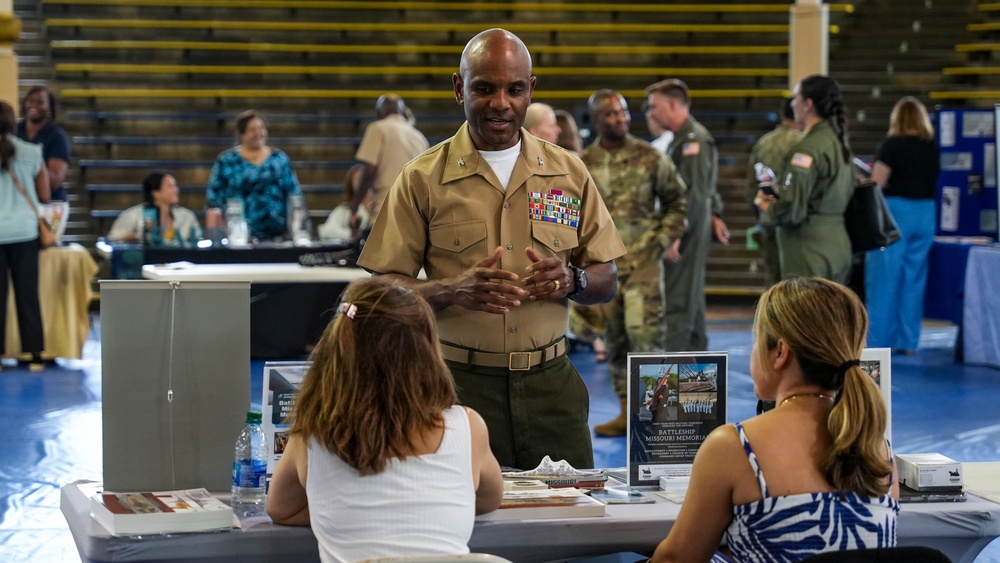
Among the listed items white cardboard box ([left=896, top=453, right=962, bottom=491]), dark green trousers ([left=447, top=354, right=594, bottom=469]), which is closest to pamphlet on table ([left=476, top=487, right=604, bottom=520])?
dark green trousers ([left=447, top=354, right=594, bottom=469])

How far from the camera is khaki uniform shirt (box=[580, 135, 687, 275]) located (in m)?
4.98

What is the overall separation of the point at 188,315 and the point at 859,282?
19.2 feet

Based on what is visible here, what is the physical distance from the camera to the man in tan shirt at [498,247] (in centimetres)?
247

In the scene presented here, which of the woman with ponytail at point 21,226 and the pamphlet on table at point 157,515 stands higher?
the woman with ponytail at point 21,226

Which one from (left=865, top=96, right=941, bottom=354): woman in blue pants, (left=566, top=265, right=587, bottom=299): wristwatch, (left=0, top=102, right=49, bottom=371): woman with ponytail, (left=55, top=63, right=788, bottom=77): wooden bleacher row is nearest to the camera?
(left=566, top=265, right=587, bottom=299): wristwatch

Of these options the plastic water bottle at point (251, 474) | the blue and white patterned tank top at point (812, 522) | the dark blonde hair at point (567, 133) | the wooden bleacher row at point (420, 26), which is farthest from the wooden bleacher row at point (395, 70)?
the blue and white patterned tank top at point (812, 522)

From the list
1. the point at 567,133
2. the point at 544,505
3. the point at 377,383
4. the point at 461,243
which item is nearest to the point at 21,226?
the point at 567,133

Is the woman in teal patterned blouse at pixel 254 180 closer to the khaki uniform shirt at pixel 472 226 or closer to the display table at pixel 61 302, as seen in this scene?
the display table at pixel 61 302

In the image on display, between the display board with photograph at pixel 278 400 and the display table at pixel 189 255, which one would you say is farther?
the display table at pixel 189 255

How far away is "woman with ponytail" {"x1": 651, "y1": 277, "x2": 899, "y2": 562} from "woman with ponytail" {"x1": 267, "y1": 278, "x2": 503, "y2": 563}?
384 mm

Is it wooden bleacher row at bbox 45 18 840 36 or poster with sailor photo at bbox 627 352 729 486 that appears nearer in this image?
poster with sailor photo at bbox 627 352 729 486

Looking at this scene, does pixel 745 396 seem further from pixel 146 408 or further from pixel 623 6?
pixel 623 6

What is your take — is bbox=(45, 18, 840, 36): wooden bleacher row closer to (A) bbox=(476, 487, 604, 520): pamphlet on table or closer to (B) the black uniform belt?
(B) the black uniform belt

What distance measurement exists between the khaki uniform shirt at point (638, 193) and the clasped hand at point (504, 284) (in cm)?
261
